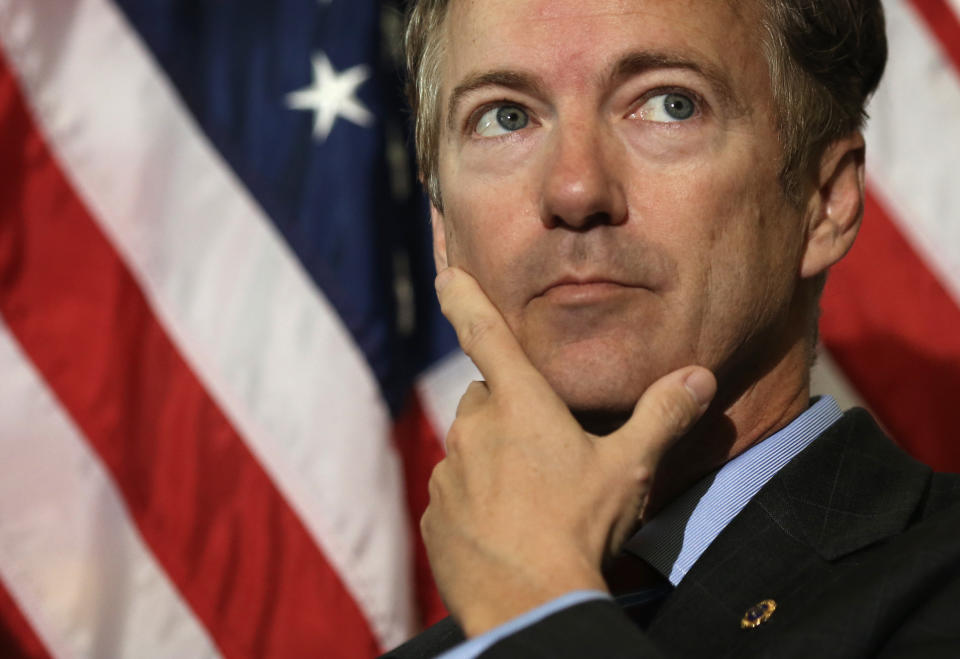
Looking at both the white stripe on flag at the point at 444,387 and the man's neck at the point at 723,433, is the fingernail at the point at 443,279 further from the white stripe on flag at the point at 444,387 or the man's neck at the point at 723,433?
the white stripe on flag at the point at 444,387

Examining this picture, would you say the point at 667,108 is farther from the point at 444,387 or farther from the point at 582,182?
the point at 444,387

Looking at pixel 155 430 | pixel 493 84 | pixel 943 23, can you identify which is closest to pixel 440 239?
pixel 493 84

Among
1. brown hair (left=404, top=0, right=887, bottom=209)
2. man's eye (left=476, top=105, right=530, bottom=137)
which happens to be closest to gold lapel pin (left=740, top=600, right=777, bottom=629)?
brown hair (left=404, top=0, right=887, bottom=209)

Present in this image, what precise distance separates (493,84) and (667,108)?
0.30 metres

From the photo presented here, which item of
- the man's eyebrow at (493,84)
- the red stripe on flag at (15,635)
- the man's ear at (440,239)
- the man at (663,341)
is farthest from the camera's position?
the red stripe on flag at (15,635)

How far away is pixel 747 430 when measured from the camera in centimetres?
186

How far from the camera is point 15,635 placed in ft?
9.45

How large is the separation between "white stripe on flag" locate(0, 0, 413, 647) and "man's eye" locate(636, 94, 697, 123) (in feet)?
5.06

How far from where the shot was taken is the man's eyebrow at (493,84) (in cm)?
175

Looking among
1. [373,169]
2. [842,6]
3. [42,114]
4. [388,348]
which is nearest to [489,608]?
[842,6]

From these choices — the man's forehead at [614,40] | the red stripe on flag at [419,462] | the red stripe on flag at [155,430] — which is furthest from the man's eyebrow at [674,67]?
the red stripe on flag at [155,430]

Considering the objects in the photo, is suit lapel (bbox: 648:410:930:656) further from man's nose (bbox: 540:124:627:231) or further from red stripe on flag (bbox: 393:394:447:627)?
red stripe on flag (bbox: 393:394:447:627)

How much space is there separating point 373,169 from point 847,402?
1498mm

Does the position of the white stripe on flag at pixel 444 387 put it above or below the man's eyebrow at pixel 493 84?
below
